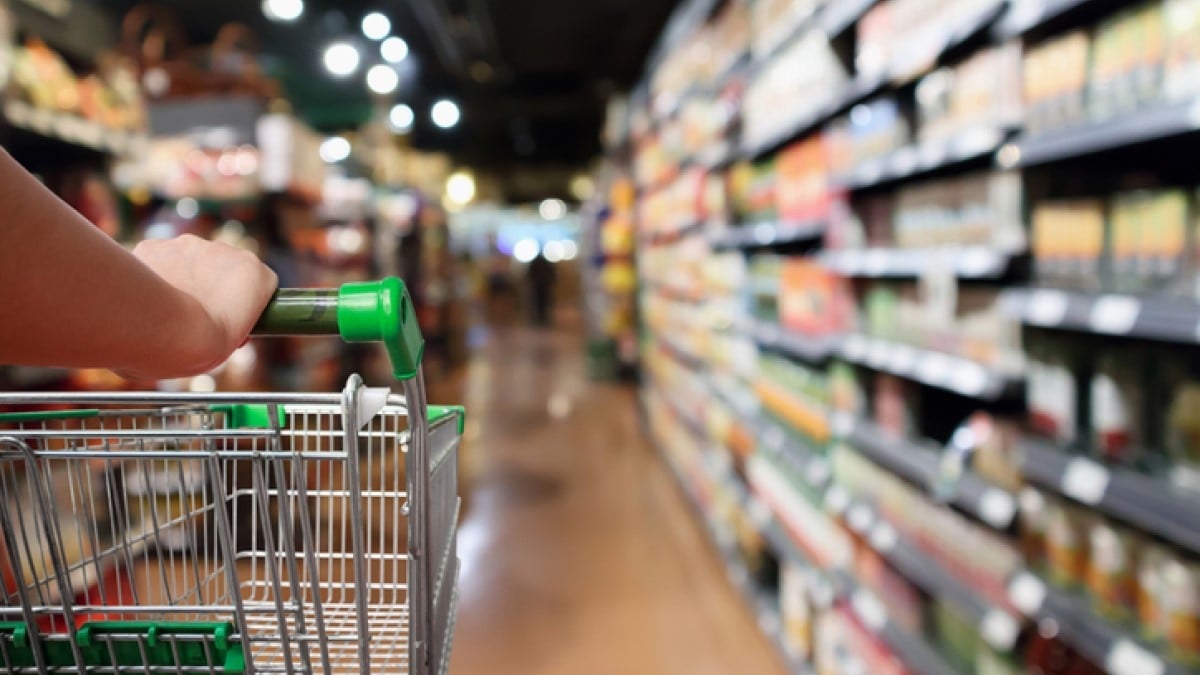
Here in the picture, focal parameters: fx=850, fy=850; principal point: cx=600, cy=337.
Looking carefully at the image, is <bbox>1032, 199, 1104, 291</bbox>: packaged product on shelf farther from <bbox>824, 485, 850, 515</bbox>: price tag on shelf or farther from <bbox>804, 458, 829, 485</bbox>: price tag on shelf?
<bbox>804, 458, 829, 485</bbox>: price tag on shelf

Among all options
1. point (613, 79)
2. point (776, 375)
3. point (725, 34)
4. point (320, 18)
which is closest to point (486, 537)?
point (776, 375)

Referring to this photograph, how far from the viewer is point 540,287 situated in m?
18.7

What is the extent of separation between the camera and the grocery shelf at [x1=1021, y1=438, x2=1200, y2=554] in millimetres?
1322

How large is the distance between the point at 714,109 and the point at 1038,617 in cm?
316

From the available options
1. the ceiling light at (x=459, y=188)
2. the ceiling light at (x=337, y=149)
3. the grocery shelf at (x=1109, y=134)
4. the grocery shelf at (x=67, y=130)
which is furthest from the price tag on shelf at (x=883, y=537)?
the ceiling light at (x=459, y=188)

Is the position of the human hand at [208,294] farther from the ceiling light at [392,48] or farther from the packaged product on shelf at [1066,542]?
the ceiling light at [392,48]

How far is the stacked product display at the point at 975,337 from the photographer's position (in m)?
1.50

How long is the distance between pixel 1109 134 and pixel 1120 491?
609mm

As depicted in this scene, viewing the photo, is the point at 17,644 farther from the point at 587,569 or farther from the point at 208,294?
the point at 587,569

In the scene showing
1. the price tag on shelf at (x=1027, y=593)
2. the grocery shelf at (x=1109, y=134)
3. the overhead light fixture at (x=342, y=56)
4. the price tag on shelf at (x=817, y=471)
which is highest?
the overhead light fixture at (x=342, y=56)

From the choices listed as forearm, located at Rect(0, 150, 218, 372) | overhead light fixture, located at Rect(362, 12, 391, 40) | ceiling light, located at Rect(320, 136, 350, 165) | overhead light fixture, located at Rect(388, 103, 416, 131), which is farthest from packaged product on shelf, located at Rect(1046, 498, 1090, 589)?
overhead light fixture, located at Rect(388, 103, 416, 131)

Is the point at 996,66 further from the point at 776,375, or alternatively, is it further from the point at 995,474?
the point at 776,375

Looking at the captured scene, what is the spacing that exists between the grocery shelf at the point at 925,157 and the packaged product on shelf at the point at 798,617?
4.53ft

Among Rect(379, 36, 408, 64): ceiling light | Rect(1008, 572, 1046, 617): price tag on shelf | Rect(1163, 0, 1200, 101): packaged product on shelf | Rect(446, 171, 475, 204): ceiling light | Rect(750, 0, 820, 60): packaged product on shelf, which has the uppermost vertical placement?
Rect(379, 36, 408, 64): ceiling light
